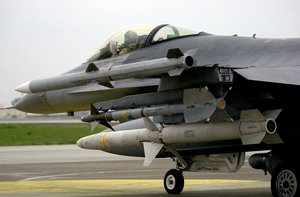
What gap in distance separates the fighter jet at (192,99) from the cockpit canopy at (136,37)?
0.02 m

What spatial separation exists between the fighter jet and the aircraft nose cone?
3 cm

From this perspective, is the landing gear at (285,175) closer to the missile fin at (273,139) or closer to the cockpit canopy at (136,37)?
the missile fin at (273,139)

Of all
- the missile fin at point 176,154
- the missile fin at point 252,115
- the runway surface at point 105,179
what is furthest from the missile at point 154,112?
the runway surface at point 105,179

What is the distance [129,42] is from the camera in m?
16.2

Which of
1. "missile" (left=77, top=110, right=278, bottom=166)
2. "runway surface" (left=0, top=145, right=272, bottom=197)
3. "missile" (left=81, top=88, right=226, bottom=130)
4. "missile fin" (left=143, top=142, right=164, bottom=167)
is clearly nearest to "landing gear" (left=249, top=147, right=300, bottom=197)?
"missile" (left=77, top=110, right=278, bottom=166)

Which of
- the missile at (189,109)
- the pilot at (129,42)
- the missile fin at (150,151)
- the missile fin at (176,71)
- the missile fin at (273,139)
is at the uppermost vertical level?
the missile fin at (176,71)

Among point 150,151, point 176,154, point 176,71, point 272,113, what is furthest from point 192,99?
point 176,154

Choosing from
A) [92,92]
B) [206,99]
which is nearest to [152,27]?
[92,92]

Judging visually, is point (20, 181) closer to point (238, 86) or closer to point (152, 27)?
point (152, 27)

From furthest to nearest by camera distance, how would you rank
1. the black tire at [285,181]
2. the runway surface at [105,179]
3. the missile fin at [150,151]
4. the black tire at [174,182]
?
the runway surface at [105,179] → the black tire at [174,182] → the missile fin at [150,151] → the black tire at [285,181]

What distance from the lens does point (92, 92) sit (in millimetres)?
15609

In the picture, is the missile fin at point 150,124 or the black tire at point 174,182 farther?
the black tire at point 174,182

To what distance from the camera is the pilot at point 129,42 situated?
16109mm

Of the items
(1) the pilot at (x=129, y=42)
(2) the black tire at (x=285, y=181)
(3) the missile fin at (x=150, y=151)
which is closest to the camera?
(2) the black tire at (x=285, y=181)
